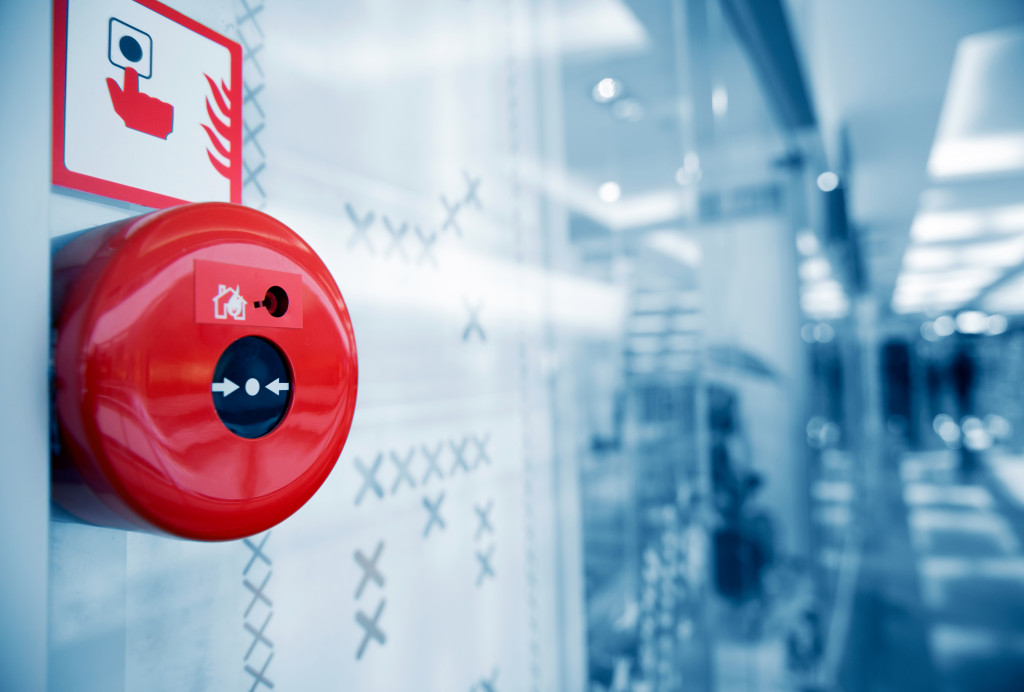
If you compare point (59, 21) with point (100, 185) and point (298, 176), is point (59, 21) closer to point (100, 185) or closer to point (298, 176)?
point (100, 185)

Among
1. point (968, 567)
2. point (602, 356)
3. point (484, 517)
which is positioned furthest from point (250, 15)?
point (968, 567)

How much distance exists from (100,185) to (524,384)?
0.79 m

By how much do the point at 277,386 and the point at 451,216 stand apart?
0.58 m

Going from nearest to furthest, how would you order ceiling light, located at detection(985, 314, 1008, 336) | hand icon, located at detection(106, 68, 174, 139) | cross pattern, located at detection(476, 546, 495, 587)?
hand icon, located at detection(106, 68, 174, 139) → cross pattern, located at detection(476, 546, 495, 587) → ceiling light, located at detection(985, 314, 1008, 336)

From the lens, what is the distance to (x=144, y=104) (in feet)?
1.65

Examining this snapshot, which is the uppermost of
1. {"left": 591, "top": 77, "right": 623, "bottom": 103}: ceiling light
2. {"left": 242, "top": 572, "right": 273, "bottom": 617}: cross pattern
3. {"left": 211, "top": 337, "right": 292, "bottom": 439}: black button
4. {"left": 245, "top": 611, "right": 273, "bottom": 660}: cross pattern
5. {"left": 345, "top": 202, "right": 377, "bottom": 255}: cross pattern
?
{"left": 591, "top": 77, "right": 623, "bottom": 103}: ceiling light

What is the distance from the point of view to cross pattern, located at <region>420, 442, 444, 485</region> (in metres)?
0.86

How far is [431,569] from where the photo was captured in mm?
855

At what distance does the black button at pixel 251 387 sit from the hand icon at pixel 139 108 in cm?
25

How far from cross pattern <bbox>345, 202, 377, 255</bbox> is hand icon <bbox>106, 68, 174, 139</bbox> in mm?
246

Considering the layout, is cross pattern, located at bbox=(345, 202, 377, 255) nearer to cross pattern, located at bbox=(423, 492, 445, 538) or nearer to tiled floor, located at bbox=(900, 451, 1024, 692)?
cross pattern, located at bbox=(423, 492, 445, 538)

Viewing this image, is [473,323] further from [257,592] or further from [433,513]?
[257,592]

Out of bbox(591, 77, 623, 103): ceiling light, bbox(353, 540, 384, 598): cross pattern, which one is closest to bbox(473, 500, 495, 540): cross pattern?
bbox(353, 540, 384, 598): cross pattern

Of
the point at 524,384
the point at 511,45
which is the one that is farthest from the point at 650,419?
the point at 511,45
